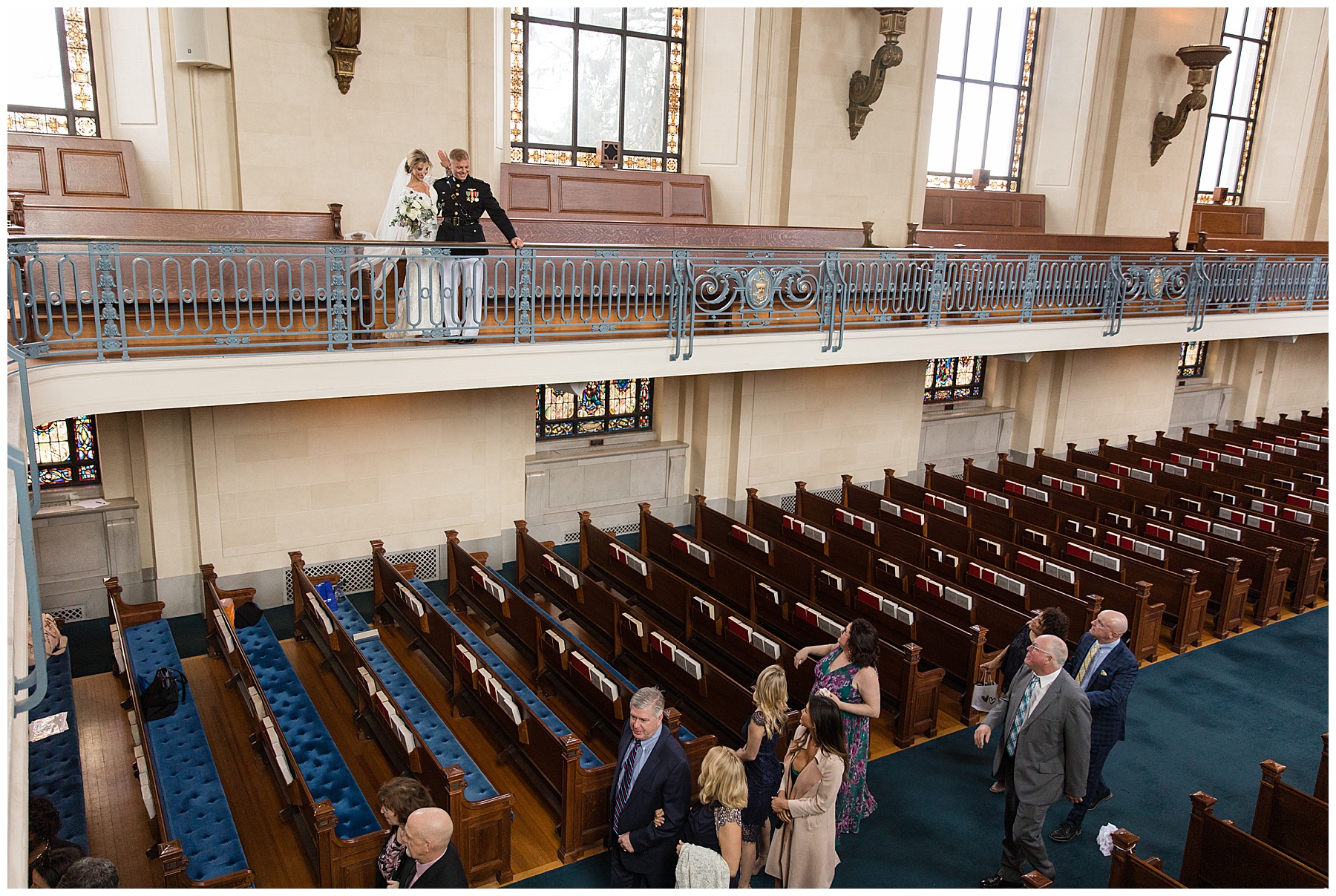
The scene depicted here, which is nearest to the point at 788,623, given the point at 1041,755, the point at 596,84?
the point at 1041,755

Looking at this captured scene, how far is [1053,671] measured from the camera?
4734mm

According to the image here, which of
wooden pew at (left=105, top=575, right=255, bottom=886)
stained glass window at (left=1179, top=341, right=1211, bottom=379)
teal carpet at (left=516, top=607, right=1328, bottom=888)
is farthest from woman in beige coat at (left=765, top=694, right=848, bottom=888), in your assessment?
stained glass window at (left=1179, top=341, right=1211, bottom=379)

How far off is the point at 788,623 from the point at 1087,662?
2683 millimetres

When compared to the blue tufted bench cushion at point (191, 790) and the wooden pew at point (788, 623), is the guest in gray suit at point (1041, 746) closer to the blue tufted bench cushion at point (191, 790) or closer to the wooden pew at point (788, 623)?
the wooden pew at point (788, 623)

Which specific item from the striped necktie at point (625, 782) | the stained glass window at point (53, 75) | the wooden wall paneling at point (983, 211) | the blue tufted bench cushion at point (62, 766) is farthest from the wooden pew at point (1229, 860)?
the stained glass window at point (53, 75)

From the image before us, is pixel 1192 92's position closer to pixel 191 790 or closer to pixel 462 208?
pixel 462 208

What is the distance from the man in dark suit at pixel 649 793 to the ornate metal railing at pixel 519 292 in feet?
12.0

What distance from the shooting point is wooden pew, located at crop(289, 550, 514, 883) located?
5117 mm

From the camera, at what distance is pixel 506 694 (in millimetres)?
6090

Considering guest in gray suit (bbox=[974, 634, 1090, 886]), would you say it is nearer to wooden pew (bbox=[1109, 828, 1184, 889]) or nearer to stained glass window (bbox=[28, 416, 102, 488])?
wooden pew (bbox=[1109, 828, 1184, 889])

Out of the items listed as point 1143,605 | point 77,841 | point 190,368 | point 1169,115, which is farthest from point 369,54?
point 1169,115

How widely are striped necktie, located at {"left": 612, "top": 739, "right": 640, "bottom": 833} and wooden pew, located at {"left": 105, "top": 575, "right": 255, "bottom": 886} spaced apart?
1.79 metres

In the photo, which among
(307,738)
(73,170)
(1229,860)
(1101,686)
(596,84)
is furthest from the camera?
(596,84)

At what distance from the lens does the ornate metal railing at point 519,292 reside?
6.21m
